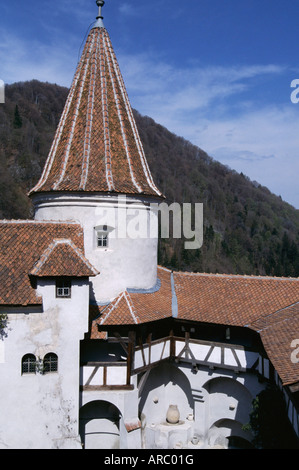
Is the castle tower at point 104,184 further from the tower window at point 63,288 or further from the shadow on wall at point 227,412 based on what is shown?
the shadow on wall at point 227,412

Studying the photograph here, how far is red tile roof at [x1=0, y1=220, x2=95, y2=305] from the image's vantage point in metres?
16.4

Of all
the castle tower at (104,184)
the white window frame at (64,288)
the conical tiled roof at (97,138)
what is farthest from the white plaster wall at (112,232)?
the white window frame at (64,288)

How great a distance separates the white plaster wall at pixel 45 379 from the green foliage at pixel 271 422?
6.47 metres

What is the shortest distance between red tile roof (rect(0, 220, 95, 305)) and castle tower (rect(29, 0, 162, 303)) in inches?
55.5

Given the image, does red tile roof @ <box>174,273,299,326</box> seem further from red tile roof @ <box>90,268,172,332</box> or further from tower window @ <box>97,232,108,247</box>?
tower window @ <box>97,232,108,247</box>

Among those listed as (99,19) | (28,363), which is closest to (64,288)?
(28,363)

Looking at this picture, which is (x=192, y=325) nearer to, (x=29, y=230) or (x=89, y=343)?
(x=89, y=343)

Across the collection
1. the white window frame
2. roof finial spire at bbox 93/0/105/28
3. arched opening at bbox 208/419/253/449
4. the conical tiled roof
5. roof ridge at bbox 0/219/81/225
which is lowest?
arched opening at bbox 208/419/253/449

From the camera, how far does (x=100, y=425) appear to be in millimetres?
19250

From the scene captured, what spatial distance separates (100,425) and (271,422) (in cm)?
711

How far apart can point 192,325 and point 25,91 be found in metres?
141

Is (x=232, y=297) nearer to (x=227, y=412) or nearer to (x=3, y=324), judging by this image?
(x=227, y=412)

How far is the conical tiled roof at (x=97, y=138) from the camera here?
1969 centimetres

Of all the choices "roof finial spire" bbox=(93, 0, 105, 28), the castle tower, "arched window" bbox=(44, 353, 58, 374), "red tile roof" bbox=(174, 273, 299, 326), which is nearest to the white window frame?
"arched window" bbox=(44, 353, 58, 374)
